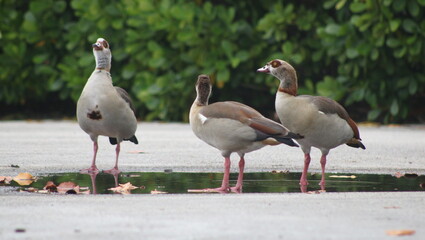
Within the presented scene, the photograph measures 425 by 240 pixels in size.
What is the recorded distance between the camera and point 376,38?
14477 millimetres

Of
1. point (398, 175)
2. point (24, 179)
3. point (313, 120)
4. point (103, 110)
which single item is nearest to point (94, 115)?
point (103, 110)

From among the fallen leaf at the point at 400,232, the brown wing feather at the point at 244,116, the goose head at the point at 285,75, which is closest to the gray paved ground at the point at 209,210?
the fallen leaf at the point at 400,232

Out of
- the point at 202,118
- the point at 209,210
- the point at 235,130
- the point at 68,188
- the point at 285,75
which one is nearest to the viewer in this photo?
the point at 209,210

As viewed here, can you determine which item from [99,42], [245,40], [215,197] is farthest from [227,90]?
[215,197]

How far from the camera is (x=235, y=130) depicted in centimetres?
714

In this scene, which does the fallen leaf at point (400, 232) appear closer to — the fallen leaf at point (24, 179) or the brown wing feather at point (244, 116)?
the brown wing feather at point (244, 116)

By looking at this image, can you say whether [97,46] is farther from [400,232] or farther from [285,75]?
[400,232]

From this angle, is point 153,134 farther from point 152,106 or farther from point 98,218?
point 98,218

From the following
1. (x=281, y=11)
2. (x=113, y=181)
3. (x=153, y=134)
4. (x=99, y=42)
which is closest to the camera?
(x=113, y=181)

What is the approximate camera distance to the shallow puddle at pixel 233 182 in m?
7.08

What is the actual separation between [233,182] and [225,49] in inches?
316

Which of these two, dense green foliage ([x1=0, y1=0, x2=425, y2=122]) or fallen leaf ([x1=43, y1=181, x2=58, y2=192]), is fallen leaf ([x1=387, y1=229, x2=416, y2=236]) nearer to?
fallen leaf ([x1=43, y1=181, x2=58, y2=192])

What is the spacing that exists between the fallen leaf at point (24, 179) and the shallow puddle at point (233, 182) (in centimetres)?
5

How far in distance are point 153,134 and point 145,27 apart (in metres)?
3.26
